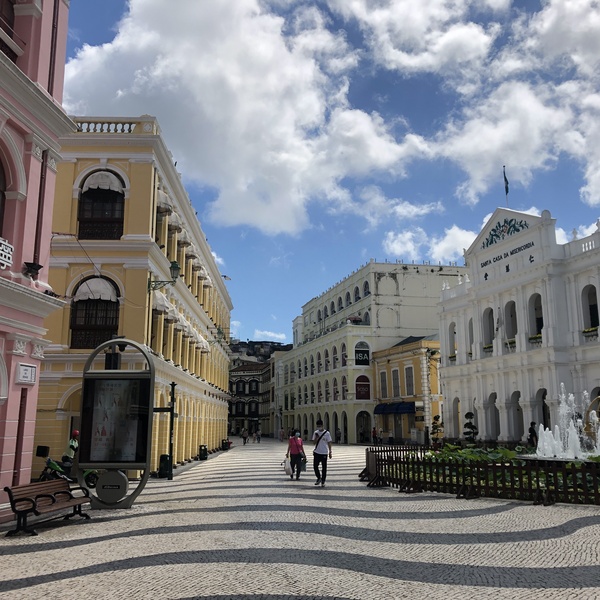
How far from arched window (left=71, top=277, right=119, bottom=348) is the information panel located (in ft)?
24.3

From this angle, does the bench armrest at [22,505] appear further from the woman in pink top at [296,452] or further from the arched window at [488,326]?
the arched window at [488,326]

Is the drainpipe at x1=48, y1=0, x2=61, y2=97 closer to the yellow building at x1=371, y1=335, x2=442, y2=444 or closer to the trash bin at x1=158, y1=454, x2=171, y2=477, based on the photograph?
the trash bin at x1=158, y1=454, x2=171, y2=477

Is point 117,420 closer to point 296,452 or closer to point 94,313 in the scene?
point 296,452

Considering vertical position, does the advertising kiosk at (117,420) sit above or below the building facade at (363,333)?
below

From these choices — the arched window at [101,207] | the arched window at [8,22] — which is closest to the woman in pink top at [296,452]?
the arched window at [101,207]

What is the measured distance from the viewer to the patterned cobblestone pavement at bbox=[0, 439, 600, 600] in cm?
656

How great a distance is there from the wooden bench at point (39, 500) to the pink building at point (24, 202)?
97 centimetres

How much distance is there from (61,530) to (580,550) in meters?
8.19

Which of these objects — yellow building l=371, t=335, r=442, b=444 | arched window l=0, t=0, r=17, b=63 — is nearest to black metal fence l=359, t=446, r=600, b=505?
arched window l=0, t=0, r=17, b=63

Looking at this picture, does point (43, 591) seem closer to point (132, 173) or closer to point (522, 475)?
point (522, 475)

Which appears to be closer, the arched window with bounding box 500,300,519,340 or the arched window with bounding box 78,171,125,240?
the arched window with bounding box 78,171,125,240

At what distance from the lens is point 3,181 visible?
39.3 ft

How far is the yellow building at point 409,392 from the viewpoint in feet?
151

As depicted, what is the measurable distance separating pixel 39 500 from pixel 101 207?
12.7 meters
